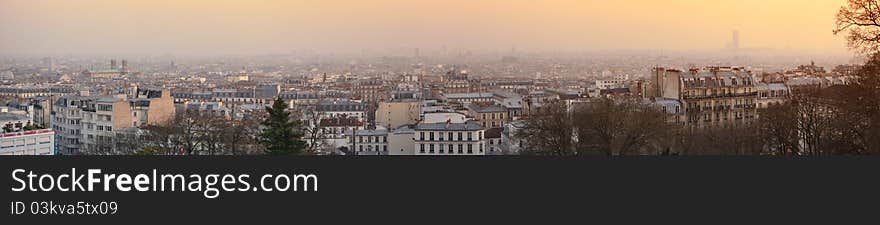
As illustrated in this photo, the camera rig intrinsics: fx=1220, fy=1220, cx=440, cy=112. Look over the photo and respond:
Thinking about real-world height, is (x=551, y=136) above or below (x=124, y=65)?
below

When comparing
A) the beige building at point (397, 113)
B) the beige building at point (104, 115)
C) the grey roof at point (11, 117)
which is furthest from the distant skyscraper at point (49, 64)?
the beige building at point (397, 113)

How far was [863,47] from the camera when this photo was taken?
908 cm

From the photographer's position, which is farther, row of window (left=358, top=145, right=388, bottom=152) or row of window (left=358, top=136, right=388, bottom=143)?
row of window (left=358, top=136, right=388, bottom=143)

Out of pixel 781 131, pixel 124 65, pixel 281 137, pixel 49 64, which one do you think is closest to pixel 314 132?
pixel 281 137

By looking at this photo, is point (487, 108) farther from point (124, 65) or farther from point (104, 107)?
point (104, 107)

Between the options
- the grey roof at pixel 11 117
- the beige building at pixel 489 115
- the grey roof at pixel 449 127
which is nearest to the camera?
the grey roof at pixel 449 127

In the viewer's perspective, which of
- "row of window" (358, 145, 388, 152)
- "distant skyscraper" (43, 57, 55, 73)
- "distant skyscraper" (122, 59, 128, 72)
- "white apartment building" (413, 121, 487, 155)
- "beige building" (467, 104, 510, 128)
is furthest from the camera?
"distant skyscraper" (122, 59, 128, 72)

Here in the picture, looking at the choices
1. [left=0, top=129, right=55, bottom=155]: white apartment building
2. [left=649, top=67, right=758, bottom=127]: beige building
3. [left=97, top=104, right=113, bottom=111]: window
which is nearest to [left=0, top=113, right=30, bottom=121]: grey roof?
[left=0, top=129, right=55, bottom=155]: white apartment building

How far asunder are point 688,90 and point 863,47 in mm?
8135

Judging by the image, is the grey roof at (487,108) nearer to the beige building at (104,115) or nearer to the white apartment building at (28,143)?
the beige building at (104,115)

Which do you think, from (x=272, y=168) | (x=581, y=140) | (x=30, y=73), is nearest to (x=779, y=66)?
(x=581, y=140)

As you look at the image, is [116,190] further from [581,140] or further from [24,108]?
[24,108]

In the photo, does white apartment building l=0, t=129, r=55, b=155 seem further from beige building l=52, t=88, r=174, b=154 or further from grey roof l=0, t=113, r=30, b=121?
grey roof l=0, t=113, r=30, b=121

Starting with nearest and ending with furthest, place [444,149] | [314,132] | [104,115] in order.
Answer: [444,149] → [314,132] → [104,115]
